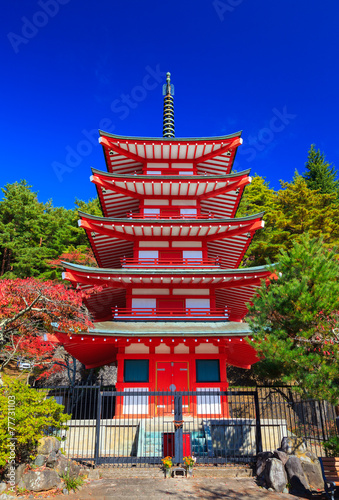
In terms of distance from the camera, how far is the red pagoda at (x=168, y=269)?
57.2 ft

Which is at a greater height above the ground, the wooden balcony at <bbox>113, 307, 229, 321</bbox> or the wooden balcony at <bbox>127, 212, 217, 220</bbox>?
the wooden balcony at <bbox>127, 212, 217, 220</bbox>

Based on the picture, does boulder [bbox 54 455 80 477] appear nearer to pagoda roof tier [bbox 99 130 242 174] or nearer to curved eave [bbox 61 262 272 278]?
curved eave [bbox 61 262 272 278]

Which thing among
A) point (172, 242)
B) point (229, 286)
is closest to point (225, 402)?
point (229, 286)

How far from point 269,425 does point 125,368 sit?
7.34m

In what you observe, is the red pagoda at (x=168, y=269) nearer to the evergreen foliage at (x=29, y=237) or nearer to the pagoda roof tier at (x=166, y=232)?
the pagoda roof tier at (x=166, y=232)

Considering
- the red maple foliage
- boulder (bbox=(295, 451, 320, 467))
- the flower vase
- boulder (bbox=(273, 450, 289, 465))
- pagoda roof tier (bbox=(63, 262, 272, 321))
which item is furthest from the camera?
pagoda roof tier (bbox=(63, 262, 272, 321))

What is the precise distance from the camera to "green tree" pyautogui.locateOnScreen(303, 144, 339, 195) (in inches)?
1722

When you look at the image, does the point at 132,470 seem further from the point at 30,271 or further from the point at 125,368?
the point at 30,271

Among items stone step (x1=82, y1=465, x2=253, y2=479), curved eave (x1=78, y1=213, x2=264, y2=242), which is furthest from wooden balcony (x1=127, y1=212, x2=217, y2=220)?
stone step (x1=82, y1=465, x2=253, y2=479)

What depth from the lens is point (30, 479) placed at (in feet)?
31.4

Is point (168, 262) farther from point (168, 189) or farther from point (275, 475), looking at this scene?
point (275, 475)

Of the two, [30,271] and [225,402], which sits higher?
[30,271]

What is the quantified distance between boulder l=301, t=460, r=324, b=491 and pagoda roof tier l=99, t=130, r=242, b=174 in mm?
17720

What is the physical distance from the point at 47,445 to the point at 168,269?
10.8 meters
